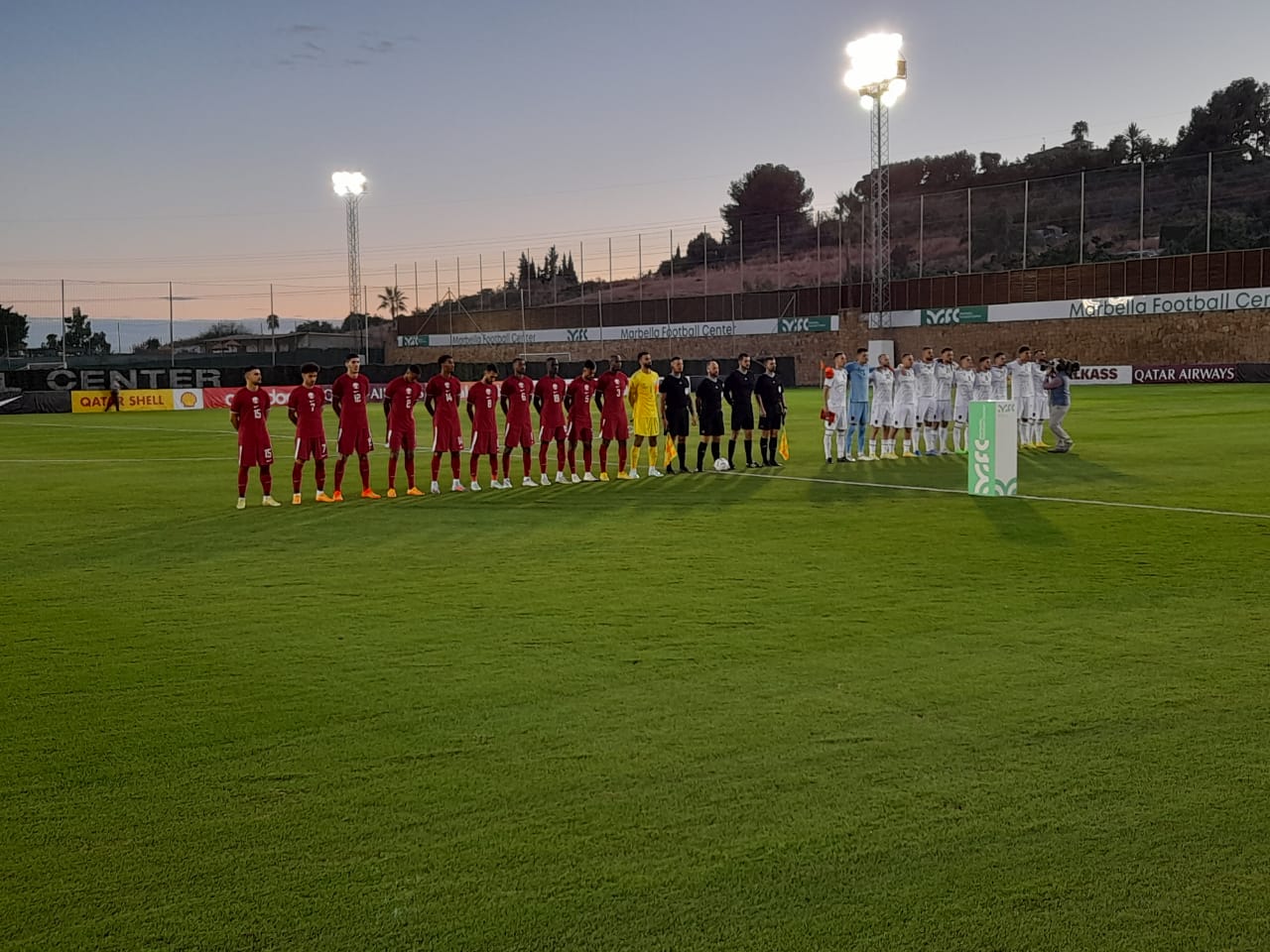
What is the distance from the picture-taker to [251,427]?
567 inches

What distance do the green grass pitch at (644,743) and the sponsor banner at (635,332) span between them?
49.5 metres

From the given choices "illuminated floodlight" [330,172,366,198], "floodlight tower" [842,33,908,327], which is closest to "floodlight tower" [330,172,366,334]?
"illuminated floodlight" [330,172,366,198]

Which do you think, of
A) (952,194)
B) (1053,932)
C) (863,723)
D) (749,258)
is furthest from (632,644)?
(749,258)

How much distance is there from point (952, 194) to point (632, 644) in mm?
63542

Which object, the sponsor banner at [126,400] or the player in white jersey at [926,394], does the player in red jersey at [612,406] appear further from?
the sponsor banner at [126,400]

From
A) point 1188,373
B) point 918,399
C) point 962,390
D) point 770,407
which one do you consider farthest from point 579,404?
point 1188,373

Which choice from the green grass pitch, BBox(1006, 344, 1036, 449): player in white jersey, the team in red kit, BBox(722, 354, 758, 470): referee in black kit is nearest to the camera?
the green grass pitch

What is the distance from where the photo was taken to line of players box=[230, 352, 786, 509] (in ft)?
48.5

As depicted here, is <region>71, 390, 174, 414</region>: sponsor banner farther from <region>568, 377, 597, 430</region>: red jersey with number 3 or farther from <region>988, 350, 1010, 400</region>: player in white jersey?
<region>988, 350, 1010, 400</region>: player in white jersey

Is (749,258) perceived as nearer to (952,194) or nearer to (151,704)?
(952,194)

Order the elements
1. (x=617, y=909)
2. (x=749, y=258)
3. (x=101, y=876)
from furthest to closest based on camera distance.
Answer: (x=749, y=258) < (x=101, y=876) < (x=617, y=909)

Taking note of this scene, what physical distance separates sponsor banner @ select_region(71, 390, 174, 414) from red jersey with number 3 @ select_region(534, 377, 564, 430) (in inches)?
1247

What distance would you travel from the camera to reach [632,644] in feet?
23.5

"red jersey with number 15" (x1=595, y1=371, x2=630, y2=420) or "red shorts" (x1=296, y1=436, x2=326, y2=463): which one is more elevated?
"red jersey with number 15" (x1=595, y1=371, x2=630, y2=420)
